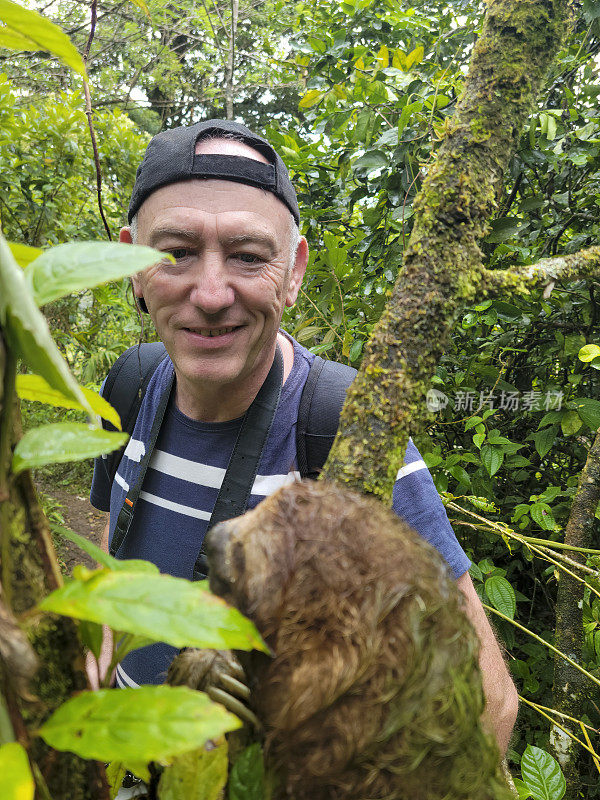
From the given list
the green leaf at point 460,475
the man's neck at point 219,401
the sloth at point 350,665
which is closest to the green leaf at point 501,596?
the green leaf at point 460,475

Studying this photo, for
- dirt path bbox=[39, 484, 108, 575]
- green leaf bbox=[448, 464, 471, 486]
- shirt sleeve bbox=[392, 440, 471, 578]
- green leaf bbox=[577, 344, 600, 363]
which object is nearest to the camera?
shirt sleeve bbox=[392, 440, 471, 578]

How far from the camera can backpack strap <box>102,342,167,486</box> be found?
1.89 m

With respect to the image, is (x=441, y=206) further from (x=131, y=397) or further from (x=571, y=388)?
(x=571, y=388)

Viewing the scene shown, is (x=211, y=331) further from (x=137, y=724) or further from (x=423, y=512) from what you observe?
(x=137, y=724)

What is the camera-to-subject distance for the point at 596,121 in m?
2.02

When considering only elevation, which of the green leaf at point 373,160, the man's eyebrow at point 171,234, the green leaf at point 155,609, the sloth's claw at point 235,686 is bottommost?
the sloth's claw at point 235,686

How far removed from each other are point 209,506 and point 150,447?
10.6 inches

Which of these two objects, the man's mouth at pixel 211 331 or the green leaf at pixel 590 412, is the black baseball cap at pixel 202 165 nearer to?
the man's mouth at pixel 211 331

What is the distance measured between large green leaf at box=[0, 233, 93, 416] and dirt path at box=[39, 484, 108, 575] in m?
5.15

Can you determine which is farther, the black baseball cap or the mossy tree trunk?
the black baseball cap

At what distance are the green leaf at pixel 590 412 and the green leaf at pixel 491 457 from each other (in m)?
0.33

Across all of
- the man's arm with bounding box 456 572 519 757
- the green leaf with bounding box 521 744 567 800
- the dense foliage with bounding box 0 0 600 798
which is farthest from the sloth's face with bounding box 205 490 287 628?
the dense foliage with bounding box 0 0 600 798

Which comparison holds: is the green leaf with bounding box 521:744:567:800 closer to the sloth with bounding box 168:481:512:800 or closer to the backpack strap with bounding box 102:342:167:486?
the sloth with bounding box 168:481:512:800

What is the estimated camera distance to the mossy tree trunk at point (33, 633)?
0.36 meters
